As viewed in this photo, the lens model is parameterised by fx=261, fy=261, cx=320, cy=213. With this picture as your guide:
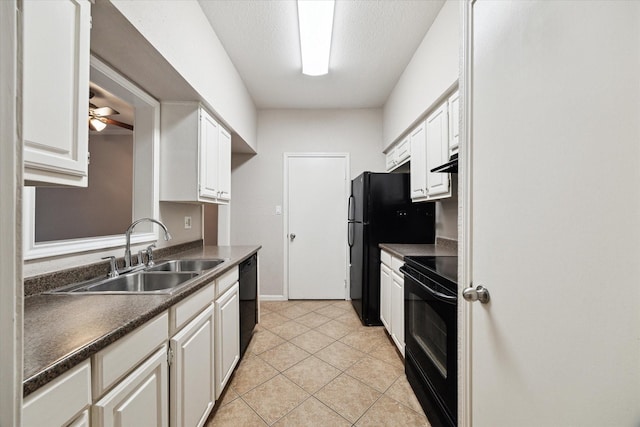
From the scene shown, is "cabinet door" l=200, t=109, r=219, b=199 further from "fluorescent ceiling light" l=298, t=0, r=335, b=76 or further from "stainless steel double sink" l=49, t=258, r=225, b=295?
"fluorescent ceiling light" l=298, t=0, r=335, b=76

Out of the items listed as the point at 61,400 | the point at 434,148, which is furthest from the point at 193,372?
the point at 434,148

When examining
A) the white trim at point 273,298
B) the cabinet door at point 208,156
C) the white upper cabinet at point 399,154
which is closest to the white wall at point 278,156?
the white trim at point 273,298

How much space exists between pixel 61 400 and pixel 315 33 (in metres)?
2.39

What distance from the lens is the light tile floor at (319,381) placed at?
5.11 feet

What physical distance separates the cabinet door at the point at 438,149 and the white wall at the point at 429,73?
114mm

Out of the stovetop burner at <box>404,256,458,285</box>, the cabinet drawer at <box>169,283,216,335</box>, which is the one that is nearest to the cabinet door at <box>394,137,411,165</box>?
the stovetop burner at <box>404,256,458,285</box>

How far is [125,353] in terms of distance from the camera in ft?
2.69

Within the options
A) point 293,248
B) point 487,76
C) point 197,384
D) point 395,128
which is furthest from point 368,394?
point 395,128

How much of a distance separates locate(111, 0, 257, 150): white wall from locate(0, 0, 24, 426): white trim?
3.07ft

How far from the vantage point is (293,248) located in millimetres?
3662

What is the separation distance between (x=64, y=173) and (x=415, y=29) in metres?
2.42

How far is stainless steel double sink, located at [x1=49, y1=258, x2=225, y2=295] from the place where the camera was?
3.86ft

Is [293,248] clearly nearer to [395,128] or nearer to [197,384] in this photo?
[395,128]

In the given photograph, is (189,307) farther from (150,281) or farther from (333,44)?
(333,44)
